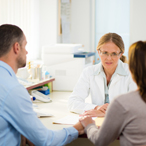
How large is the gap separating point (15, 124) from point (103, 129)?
0.45 meters

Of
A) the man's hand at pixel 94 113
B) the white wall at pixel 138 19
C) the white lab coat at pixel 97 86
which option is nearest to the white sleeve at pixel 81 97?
the white lab coat at pixel 97 86

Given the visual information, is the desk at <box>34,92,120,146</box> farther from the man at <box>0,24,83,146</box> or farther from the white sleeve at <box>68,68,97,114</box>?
the man at <box>0,24,83,146</box>

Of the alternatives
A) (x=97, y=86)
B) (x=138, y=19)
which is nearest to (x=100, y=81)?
(x=97, y=86)

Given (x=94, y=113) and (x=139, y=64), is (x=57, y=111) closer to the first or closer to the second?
(x=94, y=113)

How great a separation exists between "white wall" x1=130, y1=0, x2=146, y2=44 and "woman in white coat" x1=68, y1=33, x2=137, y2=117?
9.90ft

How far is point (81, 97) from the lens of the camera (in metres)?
2.40

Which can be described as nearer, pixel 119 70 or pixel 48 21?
pixel 119 70

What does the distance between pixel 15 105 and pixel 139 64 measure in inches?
24.8

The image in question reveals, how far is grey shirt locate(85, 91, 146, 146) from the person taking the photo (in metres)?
1.22

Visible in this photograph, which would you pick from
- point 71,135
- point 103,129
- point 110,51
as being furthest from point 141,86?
point 110,51

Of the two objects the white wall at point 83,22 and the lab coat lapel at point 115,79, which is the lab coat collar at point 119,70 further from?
the white wall at point 83,22

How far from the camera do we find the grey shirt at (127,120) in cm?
122

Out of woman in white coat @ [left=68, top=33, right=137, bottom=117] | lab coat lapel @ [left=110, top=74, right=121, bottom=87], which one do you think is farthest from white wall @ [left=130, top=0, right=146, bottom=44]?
lab coat lapel @ [left=110, top=74, right=121, bottom=87]

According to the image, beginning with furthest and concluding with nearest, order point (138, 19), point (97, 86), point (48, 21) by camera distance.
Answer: point (138, 19), point (48, 21), point (97, 86)
